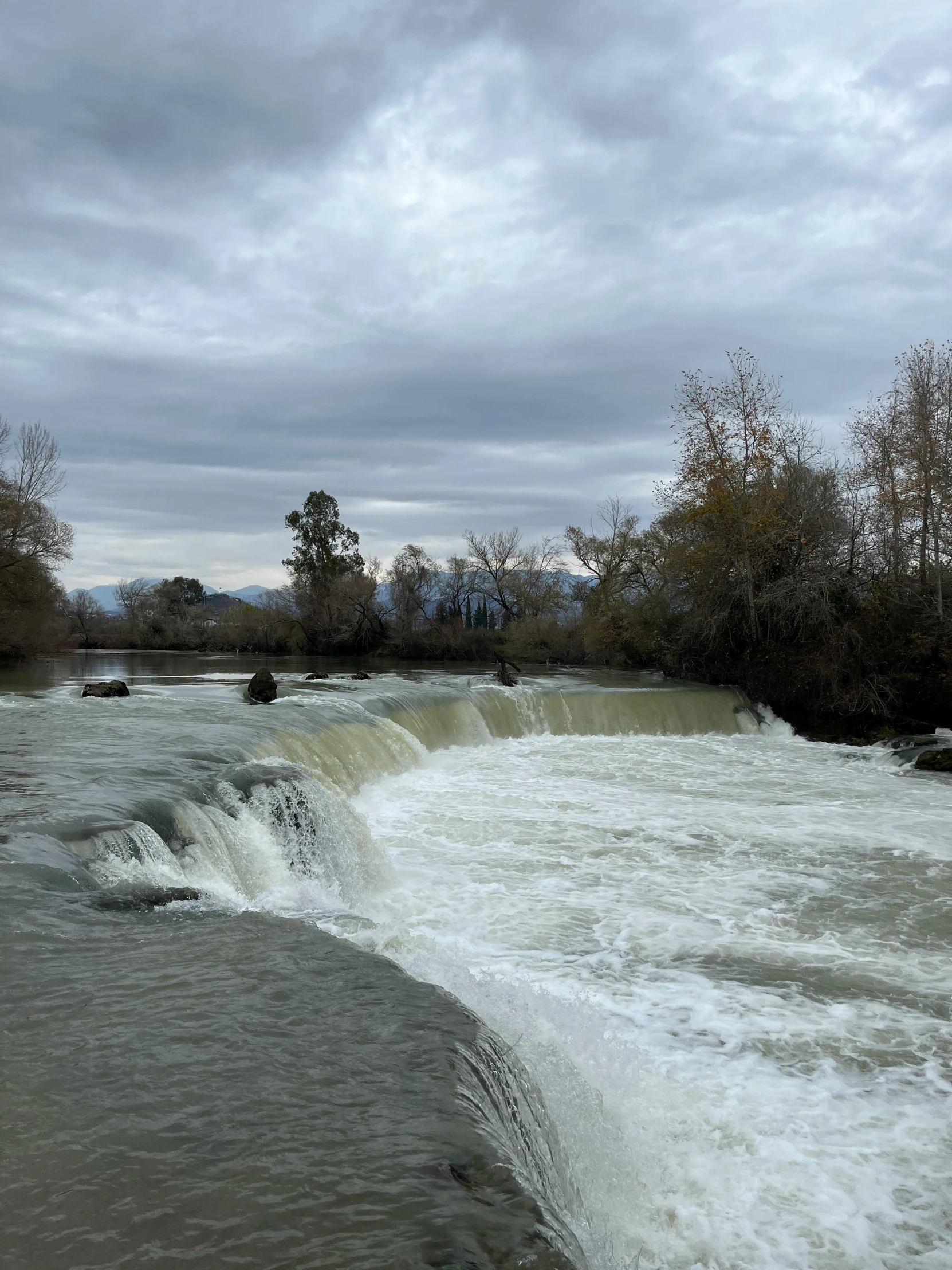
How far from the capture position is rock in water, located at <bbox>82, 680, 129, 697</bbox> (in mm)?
16891

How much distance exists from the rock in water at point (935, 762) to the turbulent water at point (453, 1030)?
6.01m

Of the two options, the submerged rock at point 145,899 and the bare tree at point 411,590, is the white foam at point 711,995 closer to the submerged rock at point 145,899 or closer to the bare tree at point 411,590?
Result: the submerged rock at point 145,899

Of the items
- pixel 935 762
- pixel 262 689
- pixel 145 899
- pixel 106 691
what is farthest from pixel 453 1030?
pixel 106 691

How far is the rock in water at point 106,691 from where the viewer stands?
16.9m

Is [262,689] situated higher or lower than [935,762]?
higher

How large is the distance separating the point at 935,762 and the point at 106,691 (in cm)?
1638

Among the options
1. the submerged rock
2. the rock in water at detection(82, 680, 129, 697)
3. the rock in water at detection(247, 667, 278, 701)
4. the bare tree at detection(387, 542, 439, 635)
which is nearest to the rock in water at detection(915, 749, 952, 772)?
the rock in water at detection(247, 667, 278, 701)

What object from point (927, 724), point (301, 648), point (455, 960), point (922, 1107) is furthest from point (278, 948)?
point (301, 648)

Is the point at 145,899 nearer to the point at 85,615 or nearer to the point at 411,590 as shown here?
the point at 411,590

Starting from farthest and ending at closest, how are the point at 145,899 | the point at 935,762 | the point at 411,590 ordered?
the point at 411,590 → the point at 935,762 → the point at 145,899

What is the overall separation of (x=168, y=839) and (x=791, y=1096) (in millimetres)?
4802

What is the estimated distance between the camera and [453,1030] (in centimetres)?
362

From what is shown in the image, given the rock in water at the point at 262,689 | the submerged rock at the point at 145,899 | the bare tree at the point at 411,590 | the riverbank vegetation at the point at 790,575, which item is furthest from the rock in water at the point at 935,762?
the bare tree at the point at 411,590

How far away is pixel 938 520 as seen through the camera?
20141 millimetres
